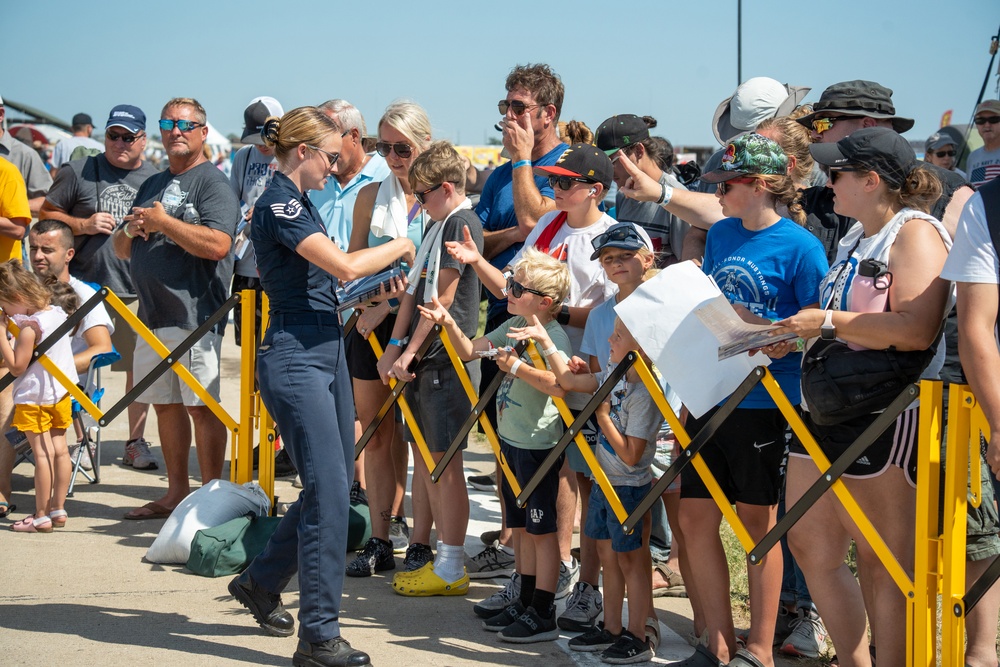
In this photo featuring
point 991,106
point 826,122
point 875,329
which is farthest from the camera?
point 991,106

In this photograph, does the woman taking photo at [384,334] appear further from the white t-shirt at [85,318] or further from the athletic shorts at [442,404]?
the white t-shirt at [85,318]

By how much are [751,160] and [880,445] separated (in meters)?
1.13

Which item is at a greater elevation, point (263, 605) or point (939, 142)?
point (939, 142)

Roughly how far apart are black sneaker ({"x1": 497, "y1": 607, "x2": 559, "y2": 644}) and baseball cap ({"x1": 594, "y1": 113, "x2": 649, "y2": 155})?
229cm

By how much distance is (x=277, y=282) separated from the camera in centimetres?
421

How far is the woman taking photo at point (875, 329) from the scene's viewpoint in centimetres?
319

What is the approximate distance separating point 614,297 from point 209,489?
8.41 ft

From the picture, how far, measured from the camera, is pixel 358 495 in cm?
594

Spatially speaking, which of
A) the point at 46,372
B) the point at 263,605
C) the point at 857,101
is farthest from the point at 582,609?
the point at 46,372

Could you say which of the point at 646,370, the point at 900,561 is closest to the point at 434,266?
the point at 646,370

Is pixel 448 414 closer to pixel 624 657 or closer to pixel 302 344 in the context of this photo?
pixel 302 344

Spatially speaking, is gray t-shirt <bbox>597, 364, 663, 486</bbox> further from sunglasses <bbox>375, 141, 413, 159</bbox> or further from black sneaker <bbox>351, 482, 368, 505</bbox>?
black sneaker <bbox>351, 482, 368, 505</bbox>

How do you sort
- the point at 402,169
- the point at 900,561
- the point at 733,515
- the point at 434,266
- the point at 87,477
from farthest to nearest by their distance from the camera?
the point at 87,477 → the point at 402,169 → the point at 434,266 → the point at 733,515 → the point at 900,561

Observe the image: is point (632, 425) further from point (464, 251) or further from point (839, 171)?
point (839, 171)
